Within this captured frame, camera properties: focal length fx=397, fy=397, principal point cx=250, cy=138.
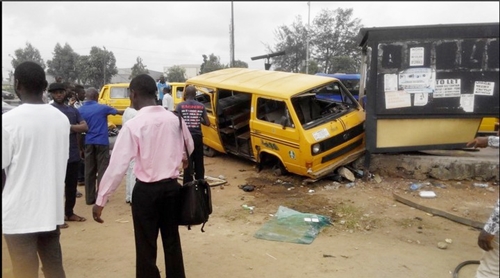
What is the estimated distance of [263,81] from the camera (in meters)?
7.55

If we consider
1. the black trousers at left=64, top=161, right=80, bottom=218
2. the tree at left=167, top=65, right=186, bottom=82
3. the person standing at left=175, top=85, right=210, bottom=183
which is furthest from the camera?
the tree at left=167, top=65, right=186, bottom=82

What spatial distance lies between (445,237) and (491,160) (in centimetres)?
278

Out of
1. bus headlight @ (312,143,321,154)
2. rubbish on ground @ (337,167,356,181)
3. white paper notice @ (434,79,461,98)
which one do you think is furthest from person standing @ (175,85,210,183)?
white paper notice @ (434,79,461,98)

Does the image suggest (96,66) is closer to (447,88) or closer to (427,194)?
(447,88)

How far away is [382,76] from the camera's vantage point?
6.31 meters

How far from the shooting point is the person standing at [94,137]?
5.40 m

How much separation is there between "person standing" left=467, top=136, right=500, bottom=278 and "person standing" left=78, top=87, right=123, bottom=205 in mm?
4502

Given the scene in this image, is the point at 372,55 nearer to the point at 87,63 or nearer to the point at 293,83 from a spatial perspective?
the point at 293,83

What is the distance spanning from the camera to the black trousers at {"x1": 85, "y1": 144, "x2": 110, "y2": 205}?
18.2 feet

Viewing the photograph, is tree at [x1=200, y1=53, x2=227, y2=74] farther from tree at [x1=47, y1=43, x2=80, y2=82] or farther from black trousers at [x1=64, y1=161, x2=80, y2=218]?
black trousers at [x1=64, y1=161, x2=80, y2=218]

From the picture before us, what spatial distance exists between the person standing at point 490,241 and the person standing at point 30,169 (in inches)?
105

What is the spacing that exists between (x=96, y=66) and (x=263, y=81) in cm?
1434

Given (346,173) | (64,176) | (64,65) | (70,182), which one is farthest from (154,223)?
(64,65)

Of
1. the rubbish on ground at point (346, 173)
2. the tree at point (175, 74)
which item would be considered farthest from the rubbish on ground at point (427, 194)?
the tree at point (175, 74)
